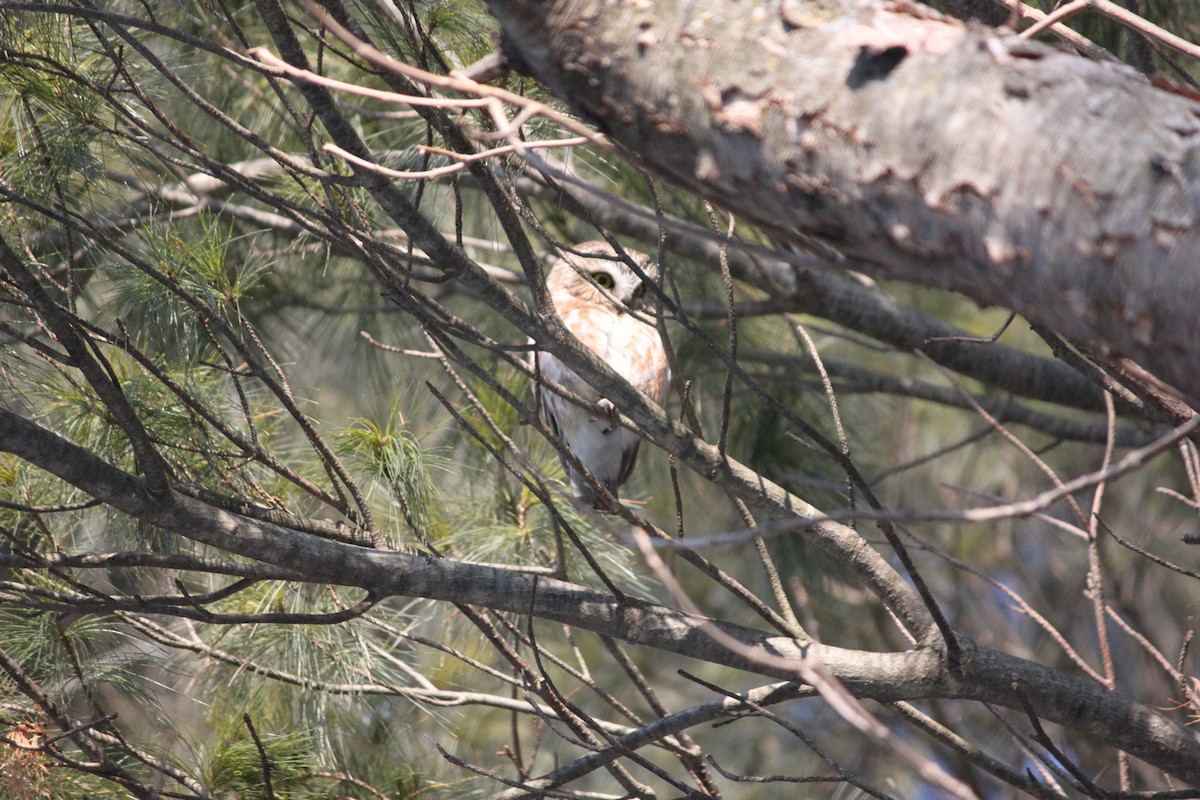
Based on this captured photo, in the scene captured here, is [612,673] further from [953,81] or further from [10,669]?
[953,81]

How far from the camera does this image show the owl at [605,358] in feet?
8.72

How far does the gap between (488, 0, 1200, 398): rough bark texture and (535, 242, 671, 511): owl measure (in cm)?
165

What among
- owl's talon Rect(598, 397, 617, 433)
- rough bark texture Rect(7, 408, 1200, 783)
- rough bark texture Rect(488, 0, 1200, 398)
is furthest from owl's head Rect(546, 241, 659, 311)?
rough bark texture Rect(488, 0, 1200, 398)

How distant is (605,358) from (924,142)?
6.41 feet

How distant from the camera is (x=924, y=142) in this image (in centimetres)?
74

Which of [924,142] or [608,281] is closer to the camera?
[924,142]

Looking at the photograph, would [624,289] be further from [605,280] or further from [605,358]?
[605,358]

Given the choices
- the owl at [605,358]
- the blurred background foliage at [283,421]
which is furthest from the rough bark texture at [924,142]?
the owl at [605,358]

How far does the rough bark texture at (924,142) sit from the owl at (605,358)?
1.65m

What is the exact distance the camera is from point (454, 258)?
3.96 ft

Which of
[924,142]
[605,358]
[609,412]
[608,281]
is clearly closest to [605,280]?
[608,281]

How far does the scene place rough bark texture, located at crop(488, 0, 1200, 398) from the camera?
686mm

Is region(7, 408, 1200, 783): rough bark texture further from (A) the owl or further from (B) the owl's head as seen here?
(B) the owl's head

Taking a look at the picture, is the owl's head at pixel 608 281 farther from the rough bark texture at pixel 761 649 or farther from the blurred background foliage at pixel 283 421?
the rough bark texture at pixel 761 649
